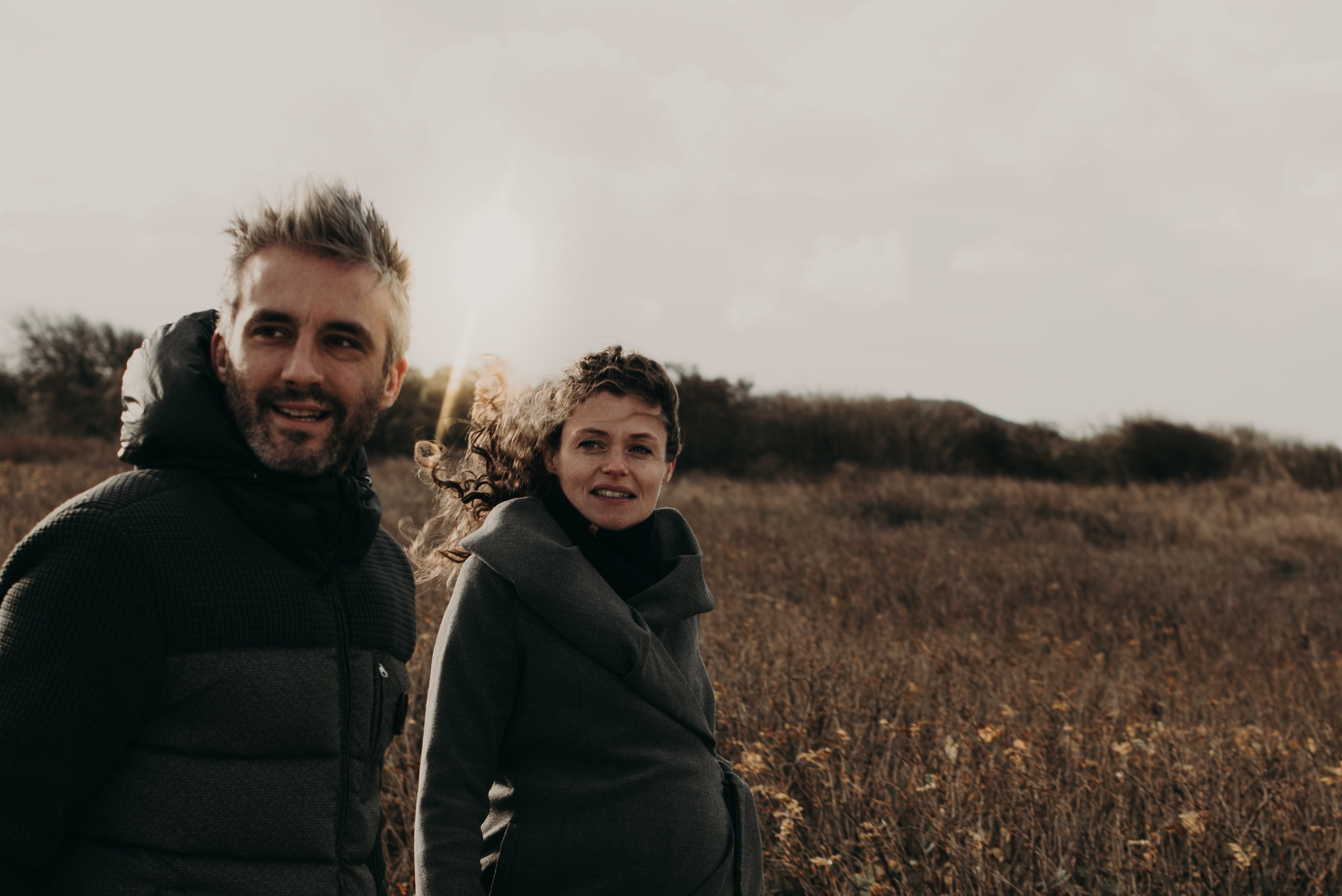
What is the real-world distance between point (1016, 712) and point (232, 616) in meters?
3.79

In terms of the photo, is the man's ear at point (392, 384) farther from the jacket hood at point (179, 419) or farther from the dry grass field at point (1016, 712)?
the dry grass field at point (1016, 712)

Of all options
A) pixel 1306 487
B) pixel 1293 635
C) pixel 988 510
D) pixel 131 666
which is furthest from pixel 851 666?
pixel 1306 487

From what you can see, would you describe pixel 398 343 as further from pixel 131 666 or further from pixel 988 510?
pixel 988 510

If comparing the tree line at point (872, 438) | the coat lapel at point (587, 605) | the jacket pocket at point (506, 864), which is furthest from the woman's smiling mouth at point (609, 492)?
the tree line at point (872, 438)

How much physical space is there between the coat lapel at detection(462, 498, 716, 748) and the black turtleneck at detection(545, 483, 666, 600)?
0.03 meters

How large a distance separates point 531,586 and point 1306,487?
2379 centimetres

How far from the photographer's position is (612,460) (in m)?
1.76

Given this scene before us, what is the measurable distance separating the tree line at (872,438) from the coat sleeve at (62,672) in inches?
818

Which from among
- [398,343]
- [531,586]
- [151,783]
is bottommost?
[151,783]

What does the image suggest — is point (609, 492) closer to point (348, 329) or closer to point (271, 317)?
point (348, 329)

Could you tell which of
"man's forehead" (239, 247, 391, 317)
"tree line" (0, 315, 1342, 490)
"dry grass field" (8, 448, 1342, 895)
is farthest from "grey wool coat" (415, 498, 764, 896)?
"tree line" (0, 315, 1342, 490)

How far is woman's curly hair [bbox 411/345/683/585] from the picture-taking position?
1827 millimetres

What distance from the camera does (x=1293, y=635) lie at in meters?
7.25

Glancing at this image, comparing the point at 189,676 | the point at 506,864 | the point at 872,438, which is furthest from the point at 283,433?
the point at 872,438
